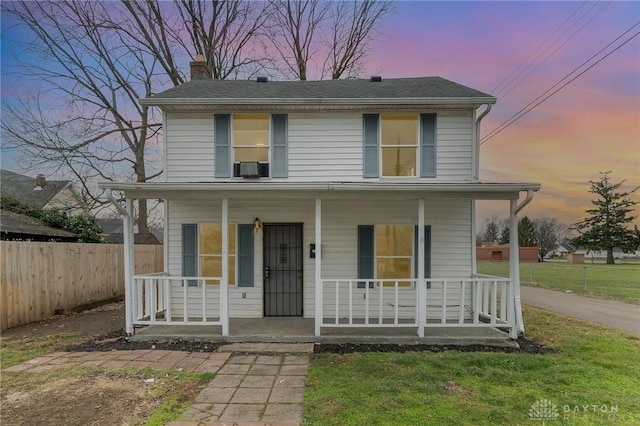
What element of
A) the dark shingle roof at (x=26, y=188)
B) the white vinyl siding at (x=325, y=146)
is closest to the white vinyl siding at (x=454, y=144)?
the white vinyl siding at (x=325, y=146)

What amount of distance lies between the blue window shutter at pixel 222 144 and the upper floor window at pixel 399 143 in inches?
141

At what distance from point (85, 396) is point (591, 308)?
1229cm

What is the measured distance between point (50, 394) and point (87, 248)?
6.51 metres

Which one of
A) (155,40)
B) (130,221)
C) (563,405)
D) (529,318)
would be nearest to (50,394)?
(130,221)

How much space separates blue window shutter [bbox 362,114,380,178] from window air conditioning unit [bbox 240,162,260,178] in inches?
97.6

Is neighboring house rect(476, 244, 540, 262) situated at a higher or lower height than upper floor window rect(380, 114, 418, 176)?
lower

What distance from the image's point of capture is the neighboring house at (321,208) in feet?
24.5

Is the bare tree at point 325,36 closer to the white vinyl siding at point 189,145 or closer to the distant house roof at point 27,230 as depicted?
A: the white vinyl siding at point 189,145

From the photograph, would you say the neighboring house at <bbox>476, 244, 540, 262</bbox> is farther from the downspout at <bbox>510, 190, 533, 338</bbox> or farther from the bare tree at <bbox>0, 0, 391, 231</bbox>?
the downspout at <bbox>510, 190, 533, 338</bbox>

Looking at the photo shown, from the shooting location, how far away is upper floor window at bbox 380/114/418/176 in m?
7.62

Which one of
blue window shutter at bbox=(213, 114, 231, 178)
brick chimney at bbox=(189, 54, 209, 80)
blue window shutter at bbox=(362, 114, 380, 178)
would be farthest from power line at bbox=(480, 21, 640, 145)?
brick chimney at bbox=(189, 54, 209, 80)

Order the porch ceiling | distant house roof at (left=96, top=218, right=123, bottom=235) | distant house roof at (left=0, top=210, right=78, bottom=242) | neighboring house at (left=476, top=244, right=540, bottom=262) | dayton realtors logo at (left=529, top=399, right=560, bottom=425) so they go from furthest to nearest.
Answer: neighboring house at (left=476, top=244, right=540, bottom=262) < distant house roof at (left=96, top=218, right=123, bottom=235) < distant house roof at (left=0, top=210, right=78, bottom=242) < the porch ceiling < dayton realtors logo at (left=529, top=399, right=560, bottom=425)

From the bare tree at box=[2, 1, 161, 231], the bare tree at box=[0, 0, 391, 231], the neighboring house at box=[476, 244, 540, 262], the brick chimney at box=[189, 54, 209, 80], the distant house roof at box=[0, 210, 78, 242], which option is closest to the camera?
the distant house roof at box=[0, 210, 78, 242]

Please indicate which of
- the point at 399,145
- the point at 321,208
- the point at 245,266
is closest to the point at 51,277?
the point at 245,266
